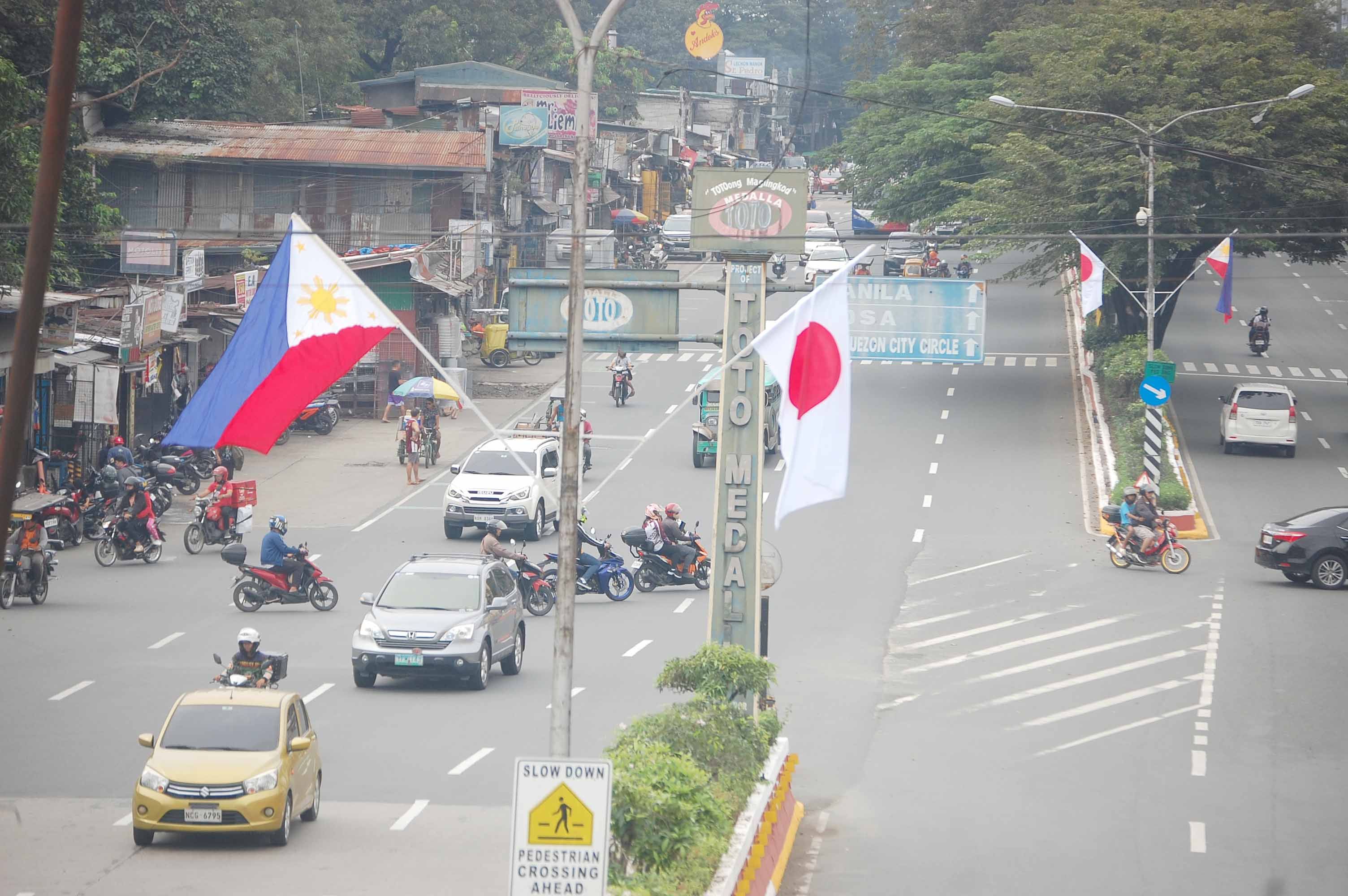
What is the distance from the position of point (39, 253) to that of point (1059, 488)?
33.6 m

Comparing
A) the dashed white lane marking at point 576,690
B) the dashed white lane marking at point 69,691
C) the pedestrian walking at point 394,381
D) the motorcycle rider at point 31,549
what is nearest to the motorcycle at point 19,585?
the motorcycle rider at point 31,549

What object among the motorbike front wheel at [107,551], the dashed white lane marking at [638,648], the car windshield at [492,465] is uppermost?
the car windshield at [492,465]

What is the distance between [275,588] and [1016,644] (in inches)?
487

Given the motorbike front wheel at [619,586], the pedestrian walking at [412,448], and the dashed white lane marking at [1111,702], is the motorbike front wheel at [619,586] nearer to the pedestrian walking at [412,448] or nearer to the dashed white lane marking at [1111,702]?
the dashed white lane marking at [1111,702]

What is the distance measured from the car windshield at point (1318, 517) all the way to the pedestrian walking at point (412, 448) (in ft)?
68.7

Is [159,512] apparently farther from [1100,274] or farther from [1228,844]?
[1228,844]

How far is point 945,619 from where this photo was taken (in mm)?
26031

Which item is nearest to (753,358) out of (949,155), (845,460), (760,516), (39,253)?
(760,516)

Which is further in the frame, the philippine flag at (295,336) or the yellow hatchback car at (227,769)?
the yellow hatchback car at (227,769)

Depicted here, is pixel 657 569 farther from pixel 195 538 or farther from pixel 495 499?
pixel 195 538

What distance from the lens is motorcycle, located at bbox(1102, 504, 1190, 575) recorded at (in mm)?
29406

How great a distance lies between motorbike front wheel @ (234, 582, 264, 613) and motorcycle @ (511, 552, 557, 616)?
4379 mm

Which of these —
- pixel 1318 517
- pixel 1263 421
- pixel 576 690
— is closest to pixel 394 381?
pixel 1263 421

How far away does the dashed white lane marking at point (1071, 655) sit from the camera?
22.6m
